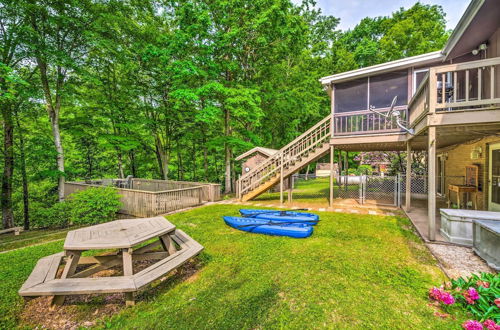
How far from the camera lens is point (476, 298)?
8.39 ft

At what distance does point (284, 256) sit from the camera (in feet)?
13.9

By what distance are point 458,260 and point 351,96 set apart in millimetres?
6690

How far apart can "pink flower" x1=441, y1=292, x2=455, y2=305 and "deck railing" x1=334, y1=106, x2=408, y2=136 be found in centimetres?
651

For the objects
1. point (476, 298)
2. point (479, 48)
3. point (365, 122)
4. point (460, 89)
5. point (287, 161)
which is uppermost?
point (479, 48)

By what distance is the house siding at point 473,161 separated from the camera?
6594mm

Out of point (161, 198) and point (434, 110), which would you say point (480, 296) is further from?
point (161, 198)

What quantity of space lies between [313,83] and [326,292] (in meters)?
16.2

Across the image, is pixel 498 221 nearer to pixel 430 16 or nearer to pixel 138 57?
pixel 138 57

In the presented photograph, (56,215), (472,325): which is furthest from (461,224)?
(56,215)

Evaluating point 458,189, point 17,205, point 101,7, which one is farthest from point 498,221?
point 17,205

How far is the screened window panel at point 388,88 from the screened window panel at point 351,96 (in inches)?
11.1

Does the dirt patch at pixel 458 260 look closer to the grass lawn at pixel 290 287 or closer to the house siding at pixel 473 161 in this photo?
the grass lawn at pixel 290 287

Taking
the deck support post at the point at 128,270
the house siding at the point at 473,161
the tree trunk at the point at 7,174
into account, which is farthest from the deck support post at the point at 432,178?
the tree trunk at the point at 7,174

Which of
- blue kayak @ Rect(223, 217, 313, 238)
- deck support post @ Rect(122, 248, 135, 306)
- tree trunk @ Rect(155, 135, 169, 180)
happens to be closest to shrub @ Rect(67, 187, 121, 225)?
blue kayak @ Rect(223, 217, 313, 238)
